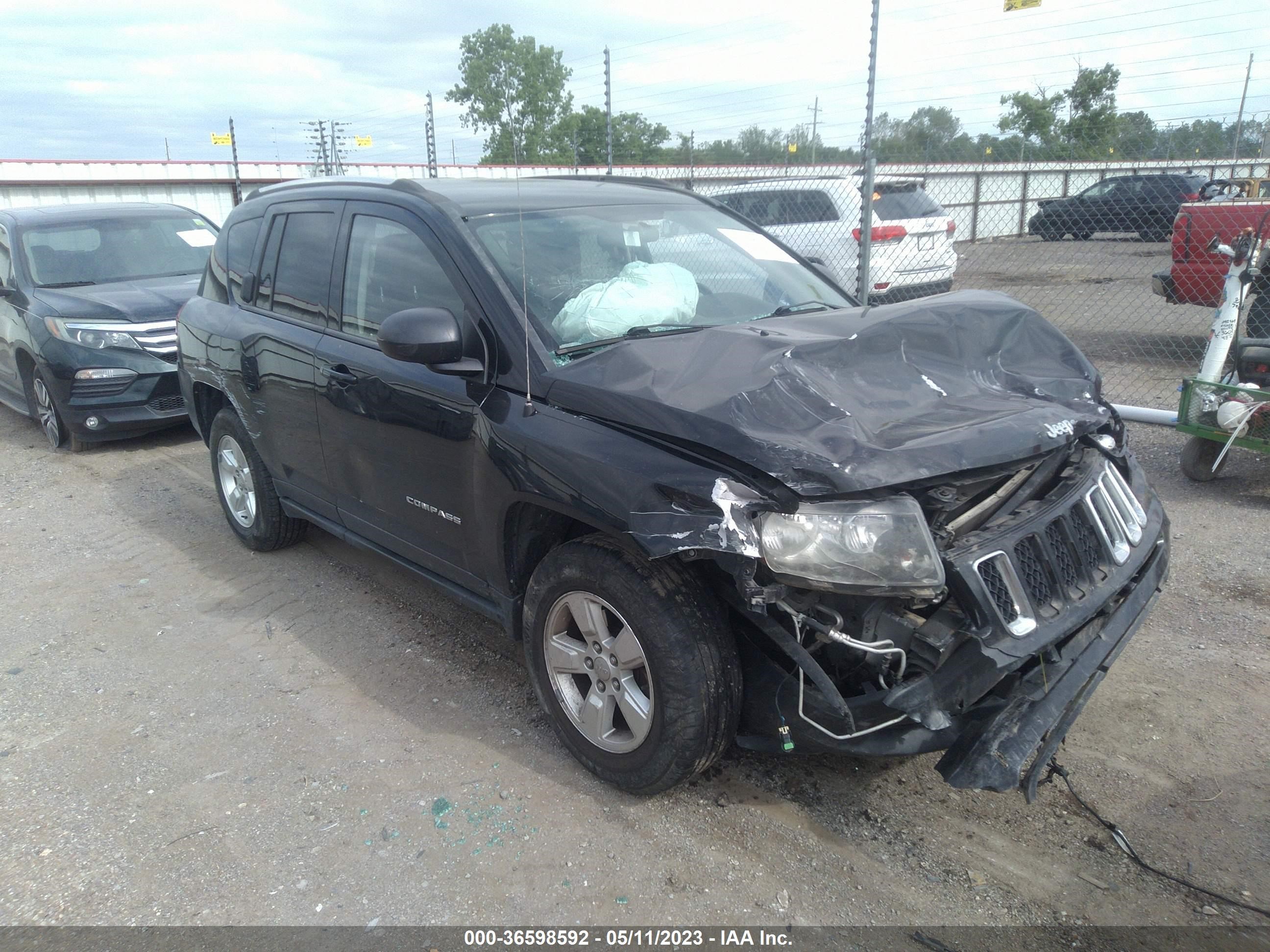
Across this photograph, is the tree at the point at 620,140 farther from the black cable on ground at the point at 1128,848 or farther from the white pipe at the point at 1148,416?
the black cable on ground at the point at 1128,848

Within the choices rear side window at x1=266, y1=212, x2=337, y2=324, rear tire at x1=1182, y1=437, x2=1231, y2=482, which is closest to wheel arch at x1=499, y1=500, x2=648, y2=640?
rear side window at x1=266, y1=212, x2=337, y2=324

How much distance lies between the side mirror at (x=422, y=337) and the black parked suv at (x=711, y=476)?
1cm

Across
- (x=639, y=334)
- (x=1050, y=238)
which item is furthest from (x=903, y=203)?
(x=639, y=334)

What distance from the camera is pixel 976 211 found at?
19.8 m

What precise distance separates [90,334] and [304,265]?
4.23 meters

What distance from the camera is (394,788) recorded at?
10.3 ft

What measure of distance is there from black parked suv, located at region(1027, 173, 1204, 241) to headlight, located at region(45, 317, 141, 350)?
14.9 metres

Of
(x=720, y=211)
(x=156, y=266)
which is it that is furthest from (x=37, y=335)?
(x=720, y=211)

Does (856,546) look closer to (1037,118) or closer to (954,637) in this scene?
(954,637)

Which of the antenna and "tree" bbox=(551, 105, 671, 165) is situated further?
"tree" bbox=(551, 105, 671, 165)

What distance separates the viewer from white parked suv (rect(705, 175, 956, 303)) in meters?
10.5

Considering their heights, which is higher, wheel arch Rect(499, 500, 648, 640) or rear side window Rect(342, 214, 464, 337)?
rear side window Rect(342, 214, 464, 337)

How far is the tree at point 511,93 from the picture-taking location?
78.9 feet

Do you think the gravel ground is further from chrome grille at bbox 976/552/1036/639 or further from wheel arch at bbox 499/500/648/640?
chrome grille at bbox 976/552/1036/639
